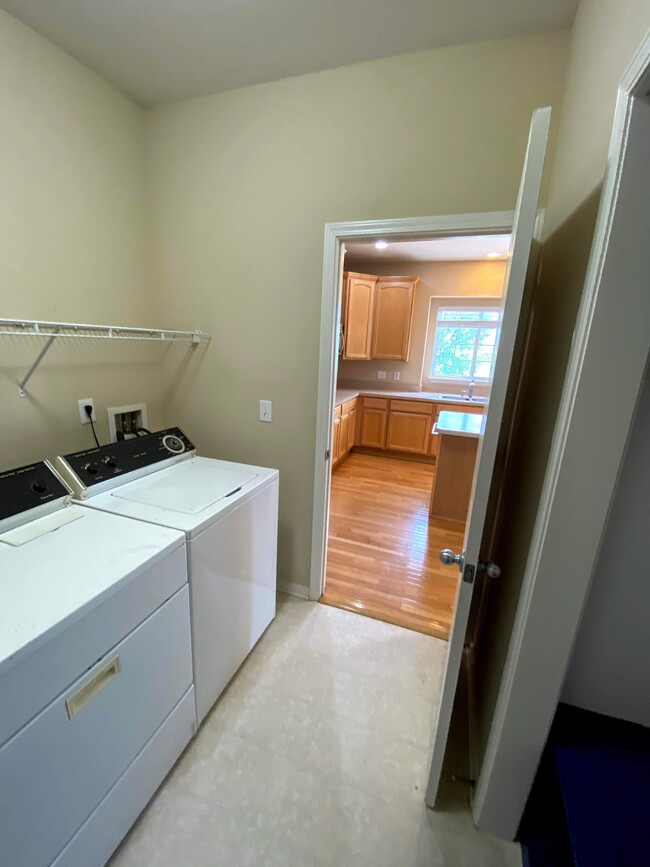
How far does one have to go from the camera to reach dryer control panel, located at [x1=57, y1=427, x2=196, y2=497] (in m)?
1.38

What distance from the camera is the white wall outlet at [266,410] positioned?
1.98 m

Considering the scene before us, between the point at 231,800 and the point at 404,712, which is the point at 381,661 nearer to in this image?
the point at 404,712

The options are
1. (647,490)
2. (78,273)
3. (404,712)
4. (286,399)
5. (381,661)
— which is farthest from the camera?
(286,399)

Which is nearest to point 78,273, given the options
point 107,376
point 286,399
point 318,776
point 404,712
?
point 107,376

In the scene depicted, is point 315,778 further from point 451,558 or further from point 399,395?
point 399,395

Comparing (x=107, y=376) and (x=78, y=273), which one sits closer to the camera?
(x=78, y=273)

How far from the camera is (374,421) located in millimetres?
4777

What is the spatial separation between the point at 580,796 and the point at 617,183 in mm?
1393

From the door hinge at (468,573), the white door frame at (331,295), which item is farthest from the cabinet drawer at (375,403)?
the door hinge at (468,573)

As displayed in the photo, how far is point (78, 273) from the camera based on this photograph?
1.65 metres

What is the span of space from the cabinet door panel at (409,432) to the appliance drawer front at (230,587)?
125 inches

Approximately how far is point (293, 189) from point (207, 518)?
155 cm

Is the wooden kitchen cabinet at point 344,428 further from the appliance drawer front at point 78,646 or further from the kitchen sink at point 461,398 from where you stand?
the appliance drawer front at point 78,646

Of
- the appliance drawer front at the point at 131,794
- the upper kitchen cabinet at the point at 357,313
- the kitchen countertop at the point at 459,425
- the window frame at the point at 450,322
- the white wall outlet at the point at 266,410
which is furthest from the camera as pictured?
the window frame at the point at 450,322
